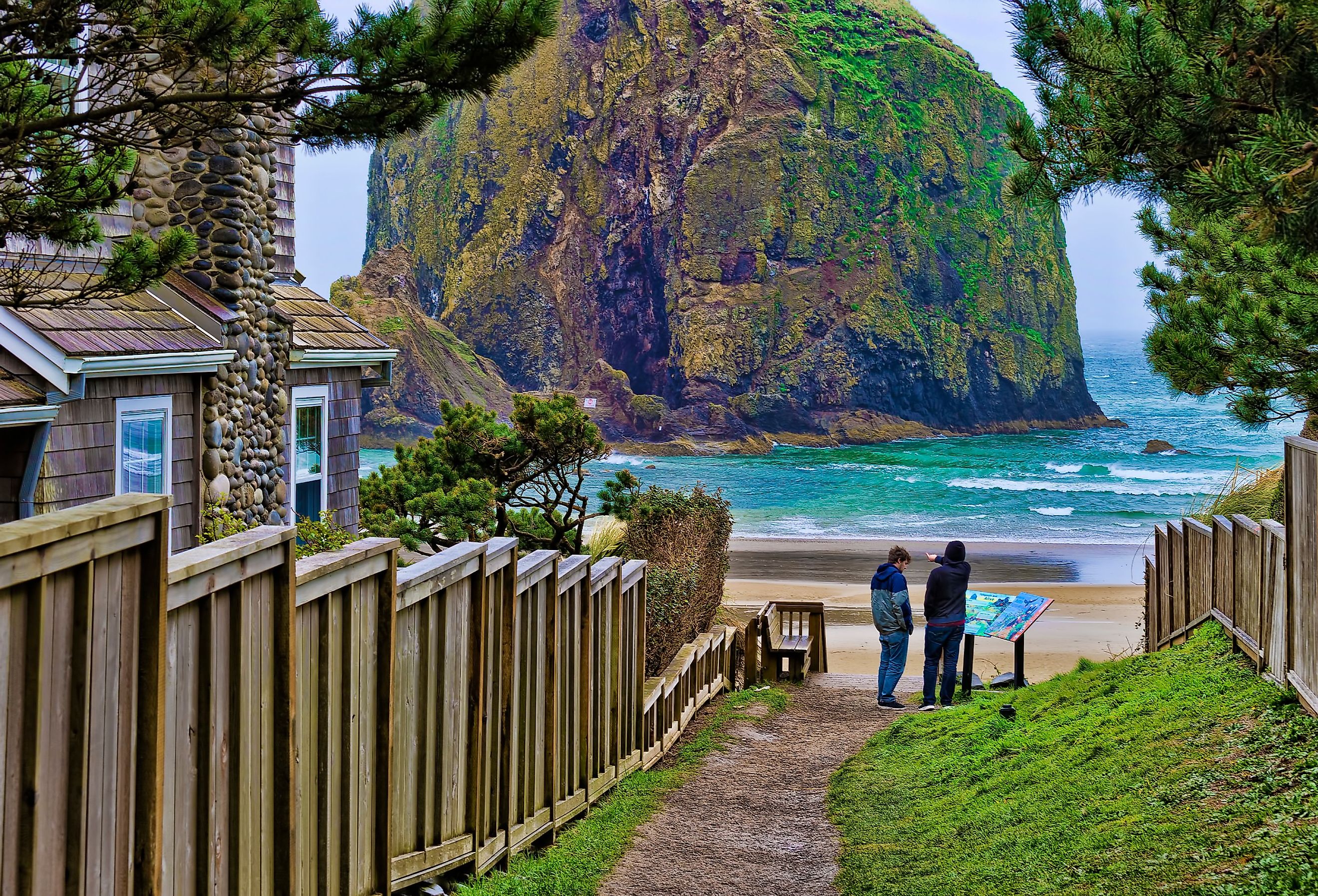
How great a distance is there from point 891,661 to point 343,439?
7.24 m

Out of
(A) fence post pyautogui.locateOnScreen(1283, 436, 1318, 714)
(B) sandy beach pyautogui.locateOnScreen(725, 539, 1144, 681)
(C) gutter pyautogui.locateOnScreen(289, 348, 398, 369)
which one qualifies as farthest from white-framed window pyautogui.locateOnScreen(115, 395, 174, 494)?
(B) sandy beach pyautogui.locateOnScreen(725, 539, 1144, 681)

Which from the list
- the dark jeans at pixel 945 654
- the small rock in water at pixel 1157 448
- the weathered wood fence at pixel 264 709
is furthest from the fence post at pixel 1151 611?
the small rock in water at pixel 1157 448

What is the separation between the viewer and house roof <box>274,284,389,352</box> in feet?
43.9

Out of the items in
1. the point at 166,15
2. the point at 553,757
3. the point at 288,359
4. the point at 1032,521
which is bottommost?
the point at 1032,521

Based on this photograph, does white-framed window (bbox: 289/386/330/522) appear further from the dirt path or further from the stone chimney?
the dirt path

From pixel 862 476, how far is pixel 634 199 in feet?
126

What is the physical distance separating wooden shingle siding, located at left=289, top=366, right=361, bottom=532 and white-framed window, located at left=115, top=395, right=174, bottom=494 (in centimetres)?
371

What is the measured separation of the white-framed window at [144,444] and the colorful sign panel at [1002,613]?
311 inches

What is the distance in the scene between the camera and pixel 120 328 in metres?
9.45

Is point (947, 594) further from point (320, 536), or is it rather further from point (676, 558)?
point (320, 536)

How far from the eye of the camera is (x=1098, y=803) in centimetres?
609

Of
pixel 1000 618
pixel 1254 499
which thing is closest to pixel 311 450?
pixel 1000 618

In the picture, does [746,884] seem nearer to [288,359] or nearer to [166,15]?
[166,15]

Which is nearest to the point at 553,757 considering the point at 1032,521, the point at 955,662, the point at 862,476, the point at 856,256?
the point at 955,662
